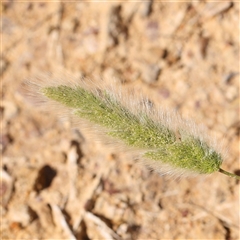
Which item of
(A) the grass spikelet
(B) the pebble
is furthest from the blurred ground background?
(A) the grass spikelet

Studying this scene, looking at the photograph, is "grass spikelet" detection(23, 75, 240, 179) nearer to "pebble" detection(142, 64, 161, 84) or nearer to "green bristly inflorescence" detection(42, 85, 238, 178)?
"green bristly inflorescence" detection(42, 85, 238, 178)

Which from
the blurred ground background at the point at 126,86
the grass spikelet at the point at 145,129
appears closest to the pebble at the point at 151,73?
the blurred ground background at the point at 126,86

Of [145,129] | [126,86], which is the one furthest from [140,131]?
[126,86]

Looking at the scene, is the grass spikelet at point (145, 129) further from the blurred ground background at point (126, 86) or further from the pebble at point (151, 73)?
the pebble at point (151, 73)

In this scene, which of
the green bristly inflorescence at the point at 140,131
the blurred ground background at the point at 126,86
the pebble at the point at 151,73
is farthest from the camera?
the pebble at the point at 151,73

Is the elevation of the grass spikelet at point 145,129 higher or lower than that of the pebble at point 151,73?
lower

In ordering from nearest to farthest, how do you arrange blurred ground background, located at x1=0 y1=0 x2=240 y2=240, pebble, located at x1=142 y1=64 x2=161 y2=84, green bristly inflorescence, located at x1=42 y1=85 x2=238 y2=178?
green bristly inflorescence, located at x1=42 y1=85 x2=238 y2=178 → blurred ground background, located at x1=0 y1=0 x2=240 y2=240 → pebble, located at x1=142 y1=64 x2=161 y2=84

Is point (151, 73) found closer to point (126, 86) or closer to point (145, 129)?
point (126, 86)
